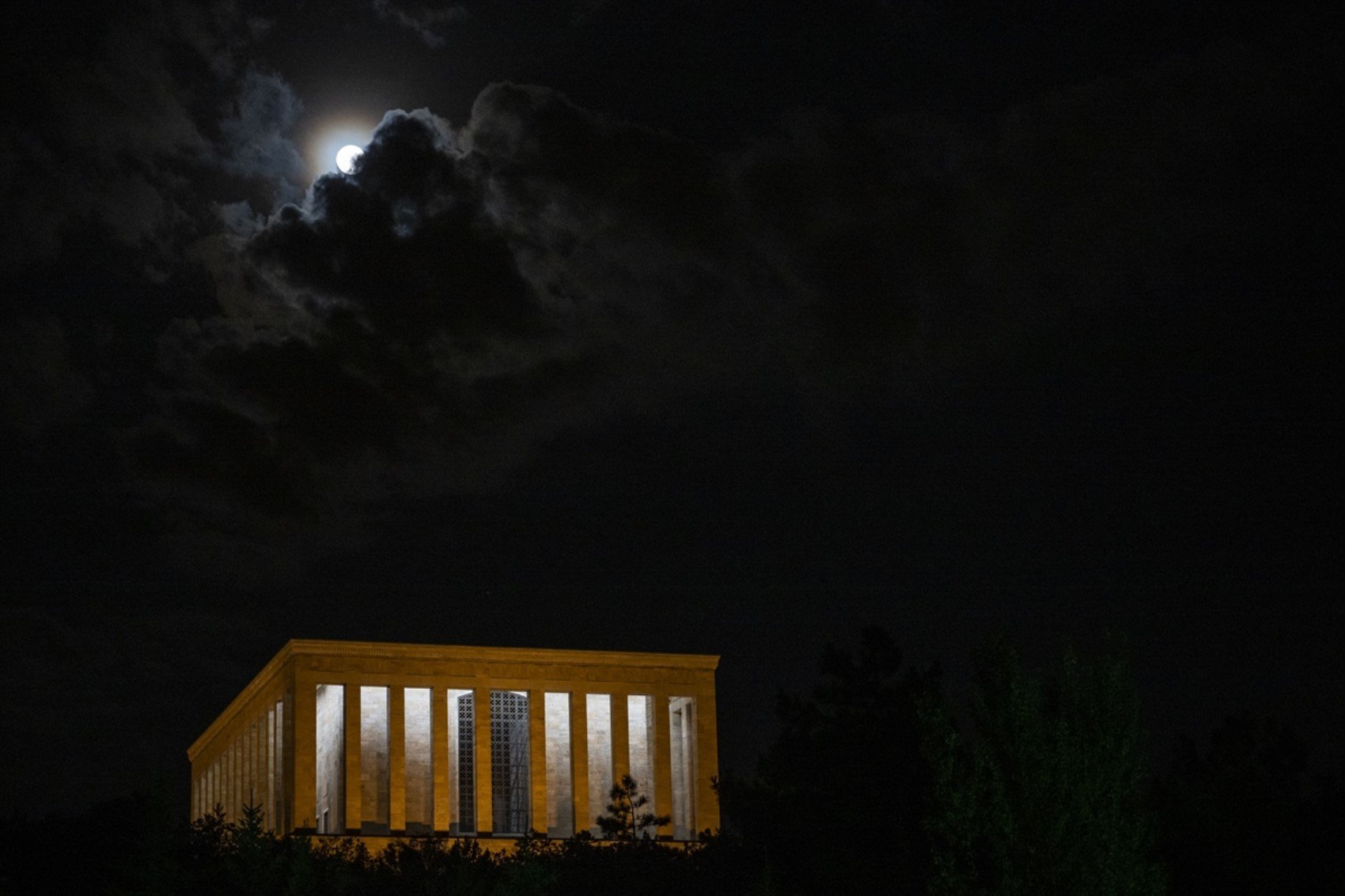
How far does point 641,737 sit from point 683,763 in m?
1.37

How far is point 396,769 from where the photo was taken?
46.9 m

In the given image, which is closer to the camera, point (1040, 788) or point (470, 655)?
point (1040, 788)

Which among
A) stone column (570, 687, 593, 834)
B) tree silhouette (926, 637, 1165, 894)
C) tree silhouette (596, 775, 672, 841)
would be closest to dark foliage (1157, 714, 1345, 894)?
tree silhouette (926, 637, 1165, 894)

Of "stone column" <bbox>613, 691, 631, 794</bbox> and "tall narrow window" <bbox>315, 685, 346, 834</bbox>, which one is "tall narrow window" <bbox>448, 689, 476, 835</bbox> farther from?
"stone column" <bbox>613, 691, 631, 794</bbox>

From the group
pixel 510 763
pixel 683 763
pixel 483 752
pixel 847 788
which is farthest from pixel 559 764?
pixel 847 788

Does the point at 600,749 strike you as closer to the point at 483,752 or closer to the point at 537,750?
the point at 537,750

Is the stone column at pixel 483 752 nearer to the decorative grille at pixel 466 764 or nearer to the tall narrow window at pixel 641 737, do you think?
the decorative grille at pixel 466 764

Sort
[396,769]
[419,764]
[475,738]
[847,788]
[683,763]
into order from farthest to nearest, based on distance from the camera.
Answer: [683,763] → [419,764] → [475,738] → [396,769] → [847,788]

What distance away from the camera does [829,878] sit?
105 feet

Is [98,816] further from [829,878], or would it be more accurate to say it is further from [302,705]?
[829,878]

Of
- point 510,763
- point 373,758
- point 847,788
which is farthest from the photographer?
point 510,763

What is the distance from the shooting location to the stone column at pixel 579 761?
48469 mm

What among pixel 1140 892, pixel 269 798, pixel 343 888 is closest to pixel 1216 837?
pixel 1140 892

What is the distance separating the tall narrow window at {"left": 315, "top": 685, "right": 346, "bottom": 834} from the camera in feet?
155
